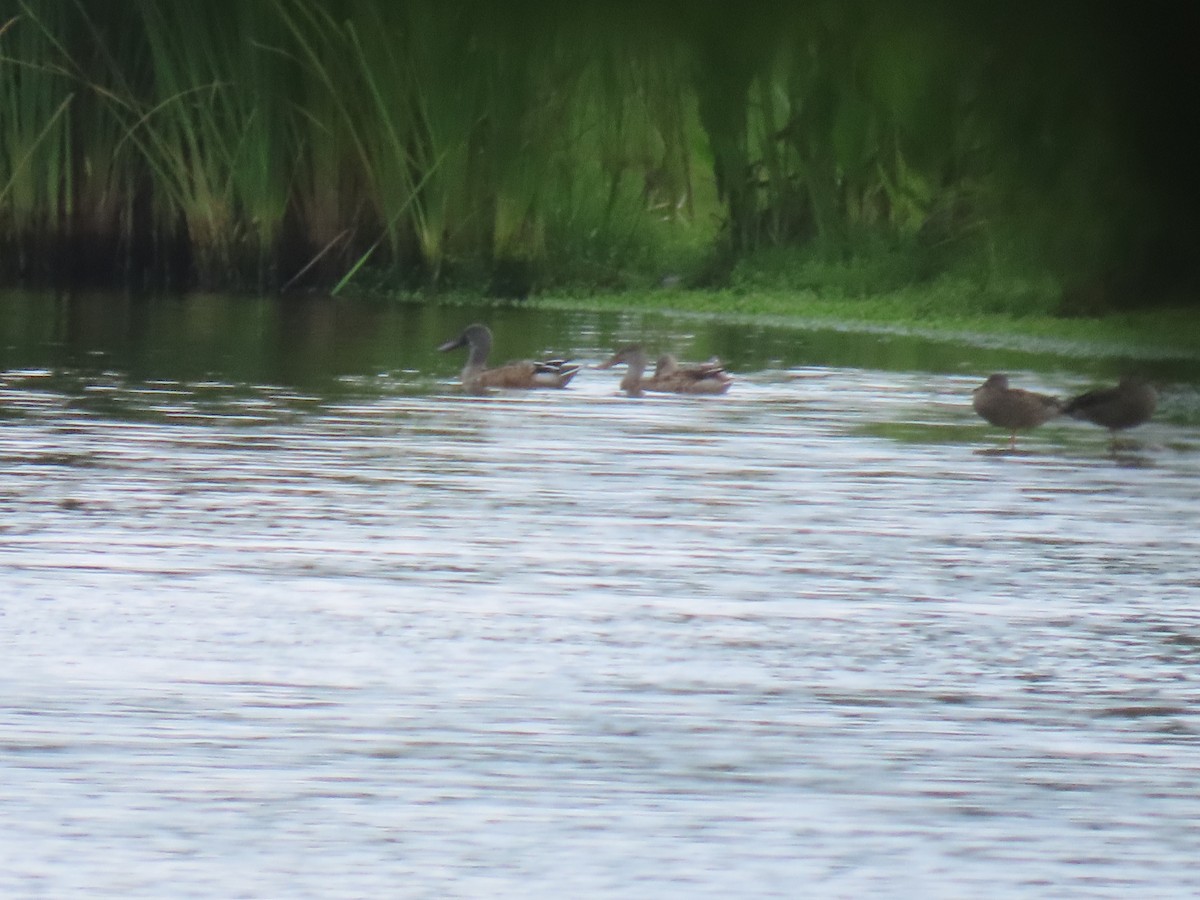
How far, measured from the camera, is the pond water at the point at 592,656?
198cm

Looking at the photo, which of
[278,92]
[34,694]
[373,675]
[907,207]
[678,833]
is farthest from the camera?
[278,92]

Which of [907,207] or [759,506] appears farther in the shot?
[907,207]

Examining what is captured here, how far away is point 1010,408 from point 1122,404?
412mm

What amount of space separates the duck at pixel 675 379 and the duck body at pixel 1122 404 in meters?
1.87

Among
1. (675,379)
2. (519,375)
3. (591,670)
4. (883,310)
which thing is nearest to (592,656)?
(591,670)

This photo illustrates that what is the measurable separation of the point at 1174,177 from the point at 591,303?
1278 cm

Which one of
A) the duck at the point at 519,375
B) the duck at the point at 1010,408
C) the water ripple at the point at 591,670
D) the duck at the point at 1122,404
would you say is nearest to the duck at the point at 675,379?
the duck at the point at 519,375

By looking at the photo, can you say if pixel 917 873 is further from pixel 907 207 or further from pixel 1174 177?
pixel 907 207

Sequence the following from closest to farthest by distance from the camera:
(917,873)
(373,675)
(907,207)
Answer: (917,873) → (373,675) → (907,207)

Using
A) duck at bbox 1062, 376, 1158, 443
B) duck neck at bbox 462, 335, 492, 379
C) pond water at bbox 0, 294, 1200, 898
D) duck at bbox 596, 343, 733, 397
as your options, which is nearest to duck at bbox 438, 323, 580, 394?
duck neck at bbox 462, 335, 492, 379

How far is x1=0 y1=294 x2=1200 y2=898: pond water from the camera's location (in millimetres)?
1981

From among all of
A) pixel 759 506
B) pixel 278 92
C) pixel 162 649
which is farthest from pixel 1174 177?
pixel 278 92

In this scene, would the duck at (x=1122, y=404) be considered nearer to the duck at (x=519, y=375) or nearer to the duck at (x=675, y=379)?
the duck at (x=675, y=379)

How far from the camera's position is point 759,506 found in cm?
543
